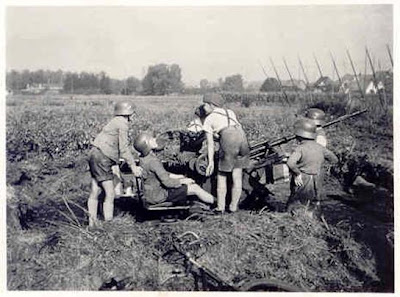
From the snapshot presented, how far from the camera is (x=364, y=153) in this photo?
5578mm

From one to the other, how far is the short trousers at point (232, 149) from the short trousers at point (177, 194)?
474 mm

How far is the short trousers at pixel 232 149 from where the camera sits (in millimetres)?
4574

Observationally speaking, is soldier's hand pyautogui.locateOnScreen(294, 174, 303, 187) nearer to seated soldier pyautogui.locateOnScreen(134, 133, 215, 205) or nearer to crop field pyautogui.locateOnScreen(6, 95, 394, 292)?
crop field pyautogui.locateOnScreen(6, 95, 394, 292)

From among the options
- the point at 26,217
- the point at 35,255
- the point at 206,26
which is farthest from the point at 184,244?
the point at 206,26

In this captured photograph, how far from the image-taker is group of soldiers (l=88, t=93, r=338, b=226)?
441cm

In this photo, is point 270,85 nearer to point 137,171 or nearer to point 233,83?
point 233,83

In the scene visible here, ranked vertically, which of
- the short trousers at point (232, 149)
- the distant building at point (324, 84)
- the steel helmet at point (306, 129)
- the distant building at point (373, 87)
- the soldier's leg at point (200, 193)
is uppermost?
the distant building at point (324, 84)

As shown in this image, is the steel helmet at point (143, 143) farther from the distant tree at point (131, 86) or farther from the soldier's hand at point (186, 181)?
the distant tree at point (131, 86)

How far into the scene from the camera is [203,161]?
4.75 m

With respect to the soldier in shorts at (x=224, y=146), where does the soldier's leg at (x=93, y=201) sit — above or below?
below

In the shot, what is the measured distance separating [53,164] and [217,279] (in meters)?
3.36

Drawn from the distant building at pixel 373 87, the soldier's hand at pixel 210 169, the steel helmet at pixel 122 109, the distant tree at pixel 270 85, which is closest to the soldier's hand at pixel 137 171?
the steel helmet at pixel 122 109

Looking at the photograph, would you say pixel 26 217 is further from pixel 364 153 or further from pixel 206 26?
pixel 364 153
